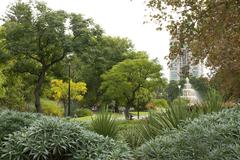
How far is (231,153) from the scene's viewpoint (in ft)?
13.1

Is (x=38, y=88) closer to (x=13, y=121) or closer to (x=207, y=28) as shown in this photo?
(x=207, y=28)

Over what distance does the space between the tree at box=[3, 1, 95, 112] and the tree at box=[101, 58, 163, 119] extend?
26.0 feet

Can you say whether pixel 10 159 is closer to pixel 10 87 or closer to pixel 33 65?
pixel 33 65

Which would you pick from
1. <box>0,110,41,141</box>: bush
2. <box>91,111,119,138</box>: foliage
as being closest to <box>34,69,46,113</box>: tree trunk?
<box>91,111,119,138</box>: foliage

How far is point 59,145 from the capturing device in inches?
202

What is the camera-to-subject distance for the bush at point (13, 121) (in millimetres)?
6937

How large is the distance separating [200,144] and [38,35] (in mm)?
32647

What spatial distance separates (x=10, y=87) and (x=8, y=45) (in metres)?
6.18

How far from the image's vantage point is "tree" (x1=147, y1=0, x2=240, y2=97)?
10945 mm

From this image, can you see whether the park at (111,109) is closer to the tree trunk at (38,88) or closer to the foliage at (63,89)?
the tree trunk at (38,88)

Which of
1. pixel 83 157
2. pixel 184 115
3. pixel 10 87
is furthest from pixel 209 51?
pixel 10 87

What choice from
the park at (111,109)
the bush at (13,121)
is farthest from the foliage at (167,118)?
the bush at (13,121)

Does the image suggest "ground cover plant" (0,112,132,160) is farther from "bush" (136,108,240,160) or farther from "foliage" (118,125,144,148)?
→ "foliage" (118,125,144,148)

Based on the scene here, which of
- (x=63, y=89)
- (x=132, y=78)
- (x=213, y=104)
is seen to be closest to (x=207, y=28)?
(x=213, y=104)
